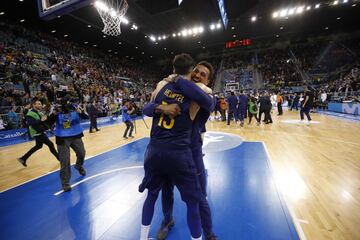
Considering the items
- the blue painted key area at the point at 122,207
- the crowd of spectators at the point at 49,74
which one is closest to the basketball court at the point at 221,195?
the blue painted key area at the point at 122,207

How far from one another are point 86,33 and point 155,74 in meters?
16.1

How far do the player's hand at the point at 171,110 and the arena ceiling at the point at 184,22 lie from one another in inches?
461

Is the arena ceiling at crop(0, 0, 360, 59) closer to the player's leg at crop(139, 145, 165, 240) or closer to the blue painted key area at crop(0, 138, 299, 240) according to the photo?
the blue painted key area at crop(0, 138, 299, 240)

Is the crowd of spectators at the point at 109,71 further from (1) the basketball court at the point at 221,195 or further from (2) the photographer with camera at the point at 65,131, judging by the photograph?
(1) the basketball court at the point at 221,195

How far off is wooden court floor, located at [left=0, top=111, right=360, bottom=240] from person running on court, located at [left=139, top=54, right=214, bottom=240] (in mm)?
1571

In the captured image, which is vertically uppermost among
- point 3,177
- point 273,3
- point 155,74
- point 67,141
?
point 273,3

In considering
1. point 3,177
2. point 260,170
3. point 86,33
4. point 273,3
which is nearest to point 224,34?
point 273,3

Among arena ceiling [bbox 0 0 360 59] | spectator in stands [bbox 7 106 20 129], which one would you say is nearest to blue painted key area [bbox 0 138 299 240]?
spectator in stands [bbox 7 106 20 129]

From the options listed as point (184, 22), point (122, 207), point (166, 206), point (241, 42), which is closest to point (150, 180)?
point (166, 206)

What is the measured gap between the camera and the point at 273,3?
14211 millimetres

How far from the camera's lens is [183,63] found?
5.49ft

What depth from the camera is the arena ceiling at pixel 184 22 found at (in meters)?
13.3

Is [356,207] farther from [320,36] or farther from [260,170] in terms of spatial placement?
[320,36]

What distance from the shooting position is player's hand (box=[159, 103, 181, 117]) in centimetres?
154
